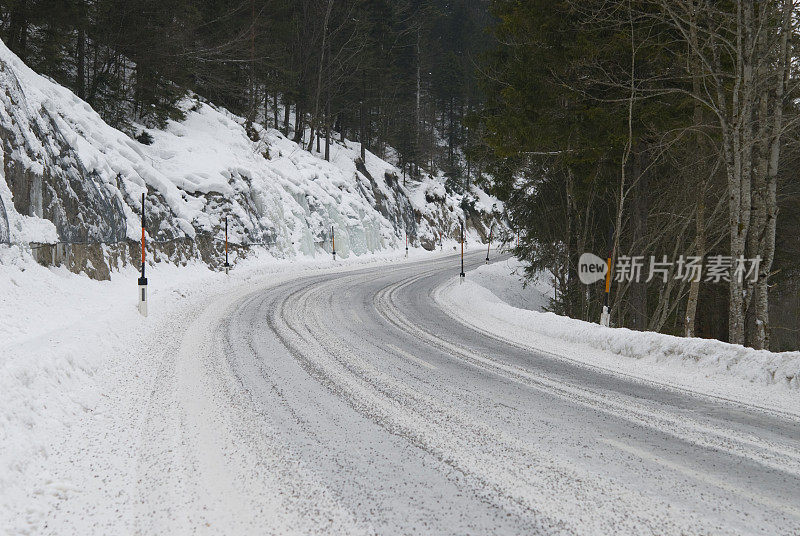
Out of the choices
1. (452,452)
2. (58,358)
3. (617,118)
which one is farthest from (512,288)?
(58,358)

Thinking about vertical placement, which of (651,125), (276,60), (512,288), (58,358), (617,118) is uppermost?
(276,60)

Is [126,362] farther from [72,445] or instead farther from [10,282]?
[10,282]

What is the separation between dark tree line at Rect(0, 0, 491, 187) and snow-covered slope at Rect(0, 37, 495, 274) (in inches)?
93.2

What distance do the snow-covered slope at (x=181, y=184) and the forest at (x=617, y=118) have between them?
2.73 meters

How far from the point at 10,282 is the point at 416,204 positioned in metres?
37.1

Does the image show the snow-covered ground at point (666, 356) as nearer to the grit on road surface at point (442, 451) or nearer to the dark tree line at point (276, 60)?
the grit on road surface at point (442, 451)

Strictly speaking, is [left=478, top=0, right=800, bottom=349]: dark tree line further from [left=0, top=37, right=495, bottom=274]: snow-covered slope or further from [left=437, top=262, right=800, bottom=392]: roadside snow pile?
[left=0, top=37, right=495, bottom=274]: snow-covered slope

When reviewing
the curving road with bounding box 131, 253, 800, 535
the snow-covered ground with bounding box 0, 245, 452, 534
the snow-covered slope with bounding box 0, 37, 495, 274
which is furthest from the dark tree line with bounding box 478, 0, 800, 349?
the snow-covered slope with bounding box 0, 37, 495, 274

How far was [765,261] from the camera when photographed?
314 inches

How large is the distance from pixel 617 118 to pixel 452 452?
9701 mm

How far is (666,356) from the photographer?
22.2ft

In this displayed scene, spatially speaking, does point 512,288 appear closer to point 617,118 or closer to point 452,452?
point 617,118

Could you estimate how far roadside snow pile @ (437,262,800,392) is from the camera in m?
5.73

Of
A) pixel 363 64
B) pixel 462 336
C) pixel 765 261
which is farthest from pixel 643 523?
pixel 363 64
